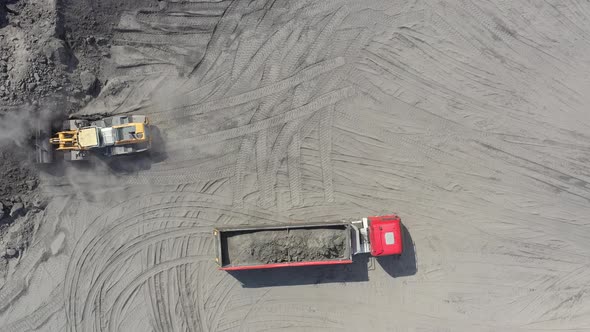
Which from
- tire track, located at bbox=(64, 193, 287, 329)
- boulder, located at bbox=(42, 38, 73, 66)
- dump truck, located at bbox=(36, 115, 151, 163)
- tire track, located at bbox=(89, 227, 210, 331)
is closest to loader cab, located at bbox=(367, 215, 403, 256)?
tire track, located at bbox=(89, 227, 210, 331)

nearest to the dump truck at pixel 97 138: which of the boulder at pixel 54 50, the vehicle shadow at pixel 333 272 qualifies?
the boulder at pixel 54 50

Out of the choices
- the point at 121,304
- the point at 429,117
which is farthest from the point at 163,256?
the point at 429,117

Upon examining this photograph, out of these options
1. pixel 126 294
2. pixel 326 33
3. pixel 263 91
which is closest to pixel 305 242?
pixel 263 91

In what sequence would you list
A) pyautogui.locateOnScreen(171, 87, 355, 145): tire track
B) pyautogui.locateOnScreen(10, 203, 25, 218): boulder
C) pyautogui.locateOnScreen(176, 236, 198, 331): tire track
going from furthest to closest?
pyautogui.locateOnScreen(176, 236, 198, 331): tire track < pyautogui.locateOnScreen(171, 87, 355, 145): tire track < pyautogui.locateOnScreen(10, 203, 25, 218): boulder

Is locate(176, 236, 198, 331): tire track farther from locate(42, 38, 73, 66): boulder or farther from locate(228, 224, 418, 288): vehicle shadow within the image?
locate(42, 38, 73, 66): boulder

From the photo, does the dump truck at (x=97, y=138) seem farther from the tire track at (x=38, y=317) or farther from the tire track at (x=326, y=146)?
the tire track at (x=326, y=146)

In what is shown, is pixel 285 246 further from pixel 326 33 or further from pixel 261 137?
pixel 326 33

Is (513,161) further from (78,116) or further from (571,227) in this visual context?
(78,116)
